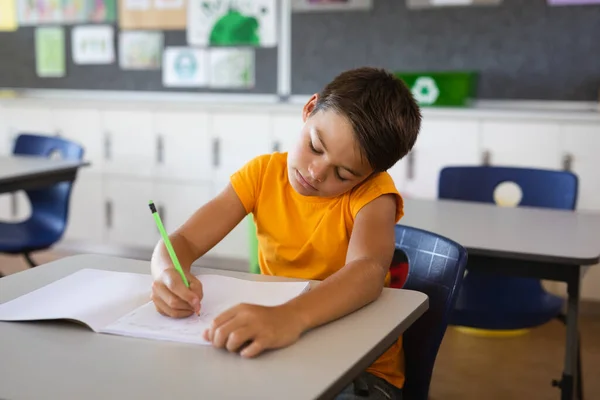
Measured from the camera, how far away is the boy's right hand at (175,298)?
118 centimetres

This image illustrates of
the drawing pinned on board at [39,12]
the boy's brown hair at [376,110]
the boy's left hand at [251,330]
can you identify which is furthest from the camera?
the drawing pinned on board at [39,12]

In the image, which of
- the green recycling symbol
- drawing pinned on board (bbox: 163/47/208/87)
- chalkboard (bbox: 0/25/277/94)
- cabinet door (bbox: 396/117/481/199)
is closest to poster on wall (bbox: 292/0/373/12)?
chalkboard (bbox: 0/25/277/94)

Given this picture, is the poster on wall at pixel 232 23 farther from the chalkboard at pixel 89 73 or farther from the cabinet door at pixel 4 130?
the cabinet door at pixel 4 130

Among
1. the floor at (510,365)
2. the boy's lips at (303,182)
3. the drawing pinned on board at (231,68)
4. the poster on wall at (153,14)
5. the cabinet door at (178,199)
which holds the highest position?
the poster on wall at (153,14)

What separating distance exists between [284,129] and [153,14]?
1065 millimetres

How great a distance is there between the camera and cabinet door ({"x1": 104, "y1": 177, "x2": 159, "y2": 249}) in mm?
4184

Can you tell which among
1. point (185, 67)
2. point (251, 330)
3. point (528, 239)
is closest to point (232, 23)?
point (185, 67)

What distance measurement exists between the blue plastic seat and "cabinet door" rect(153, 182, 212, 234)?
1.74 metres

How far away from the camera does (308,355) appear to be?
1040mm

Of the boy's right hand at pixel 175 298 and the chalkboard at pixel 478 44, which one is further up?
the chalkboard at pixel 478 44

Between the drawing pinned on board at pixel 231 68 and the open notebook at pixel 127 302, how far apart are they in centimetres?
280

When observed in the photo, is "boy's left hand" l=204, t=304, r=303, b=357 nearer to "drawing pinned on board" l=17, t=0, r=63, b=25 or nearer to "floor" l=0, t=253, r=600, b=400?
"floor" l=0, t=253, r=600, b=400

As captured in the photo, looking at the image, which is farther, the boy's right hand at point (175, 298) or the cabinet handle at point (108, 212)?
the cabinet handle at point (108, 212)

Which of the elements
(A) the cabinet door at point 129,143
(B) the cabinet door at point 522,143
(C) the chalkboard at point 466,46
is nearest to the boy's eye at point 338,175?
(B) the cabinet door at point 522,143
